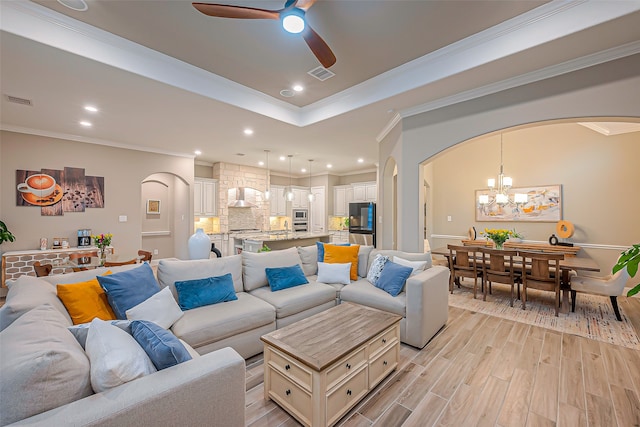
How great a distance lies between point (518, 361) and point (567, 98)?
2705 mm

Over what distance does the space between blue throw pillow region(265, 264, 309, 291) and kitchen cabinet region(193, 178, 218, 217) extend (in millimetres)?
4641

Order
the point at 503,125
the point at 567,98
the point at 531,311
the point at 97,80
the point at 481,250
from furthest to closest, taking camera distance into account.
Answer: the point at 481,250 → the point at 531,311 → the point at 503,125 → the point at 97,80 → the point at 567,98

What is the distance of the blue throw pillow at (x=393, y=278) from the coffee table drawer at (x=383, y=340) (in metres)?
0.74

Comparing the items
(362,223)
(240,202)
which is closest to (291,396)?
(240,202)

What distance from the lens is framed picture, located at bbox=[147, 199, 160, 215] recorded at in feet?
23.7

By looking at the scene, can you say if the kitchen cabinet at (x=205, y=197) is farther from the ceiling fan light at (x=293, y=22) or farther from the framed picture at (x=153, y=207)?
the ceiling fan light at (x=293, y=22)

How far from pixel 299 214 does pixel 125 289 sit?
24.0 feet

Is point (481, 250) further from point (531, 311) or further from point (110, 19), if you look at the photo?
point (110, 19)

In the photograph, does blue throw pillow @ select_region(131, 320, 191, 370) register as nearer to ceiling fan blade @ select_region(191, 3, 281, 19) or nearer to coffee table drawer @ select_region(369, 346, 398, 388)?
coffee table drawer @ select_region(369, 346, 398, 388)

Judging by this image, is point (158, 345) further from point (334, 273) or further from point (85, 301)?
point (334, 273)

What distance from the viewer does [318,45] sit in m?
2.20

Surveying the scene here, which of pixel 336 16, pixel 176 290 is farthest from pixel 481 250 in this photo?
pixel 176 290

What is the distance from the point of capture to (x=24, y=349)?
3.31 ft

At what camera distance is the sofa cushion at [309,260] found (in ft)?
12.9
